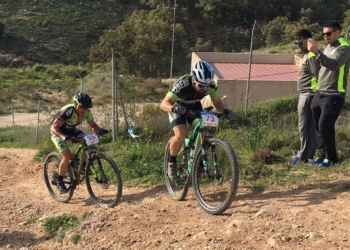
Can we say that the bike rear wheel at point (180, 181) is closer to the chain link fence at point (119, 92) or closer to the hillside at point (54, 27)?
the chain link fence at point (119, 92)

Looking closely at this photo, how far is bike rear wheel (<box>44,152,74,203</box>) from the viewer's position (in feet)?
22.0

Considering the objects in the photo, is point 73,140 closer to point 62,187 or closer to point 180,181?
point 62,187

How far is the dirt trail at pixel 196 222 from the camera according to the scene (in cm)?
423

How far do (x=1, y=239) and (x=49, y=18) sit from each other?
53.1 m

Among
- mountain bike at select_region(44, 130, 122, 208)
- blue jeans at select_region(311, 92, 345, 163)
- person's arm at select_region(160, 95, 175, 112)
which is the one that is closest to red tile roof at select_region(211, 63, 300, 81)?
blue jeans at select_region(311, 92, 345, 163)

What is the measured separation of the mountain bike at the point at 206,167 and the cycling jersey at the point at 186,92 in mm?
355

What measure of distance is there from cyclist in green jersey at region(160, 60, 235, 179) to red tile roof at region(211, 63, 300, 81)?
52.0 feet

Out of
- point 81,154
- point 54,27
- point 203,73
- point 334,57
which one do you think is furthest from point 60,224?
point 54,27

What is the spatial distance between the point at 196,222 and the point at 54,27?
52.6 meters

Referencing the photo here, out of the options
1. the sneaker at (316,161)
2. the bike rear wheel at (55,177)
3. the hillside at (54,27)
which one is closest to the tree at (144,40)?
the hillside at (54,27)

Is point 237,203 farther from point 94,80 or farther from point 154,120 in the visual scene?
point 94,80

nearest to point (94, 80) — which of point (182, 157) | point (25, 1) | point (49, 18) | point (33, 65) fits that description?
point (182, 157)

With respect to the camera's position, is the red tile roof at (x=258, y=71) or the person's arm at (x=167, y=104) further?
the red tile roof at (x=258, y=71)

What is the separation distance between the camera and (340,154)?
663cm
